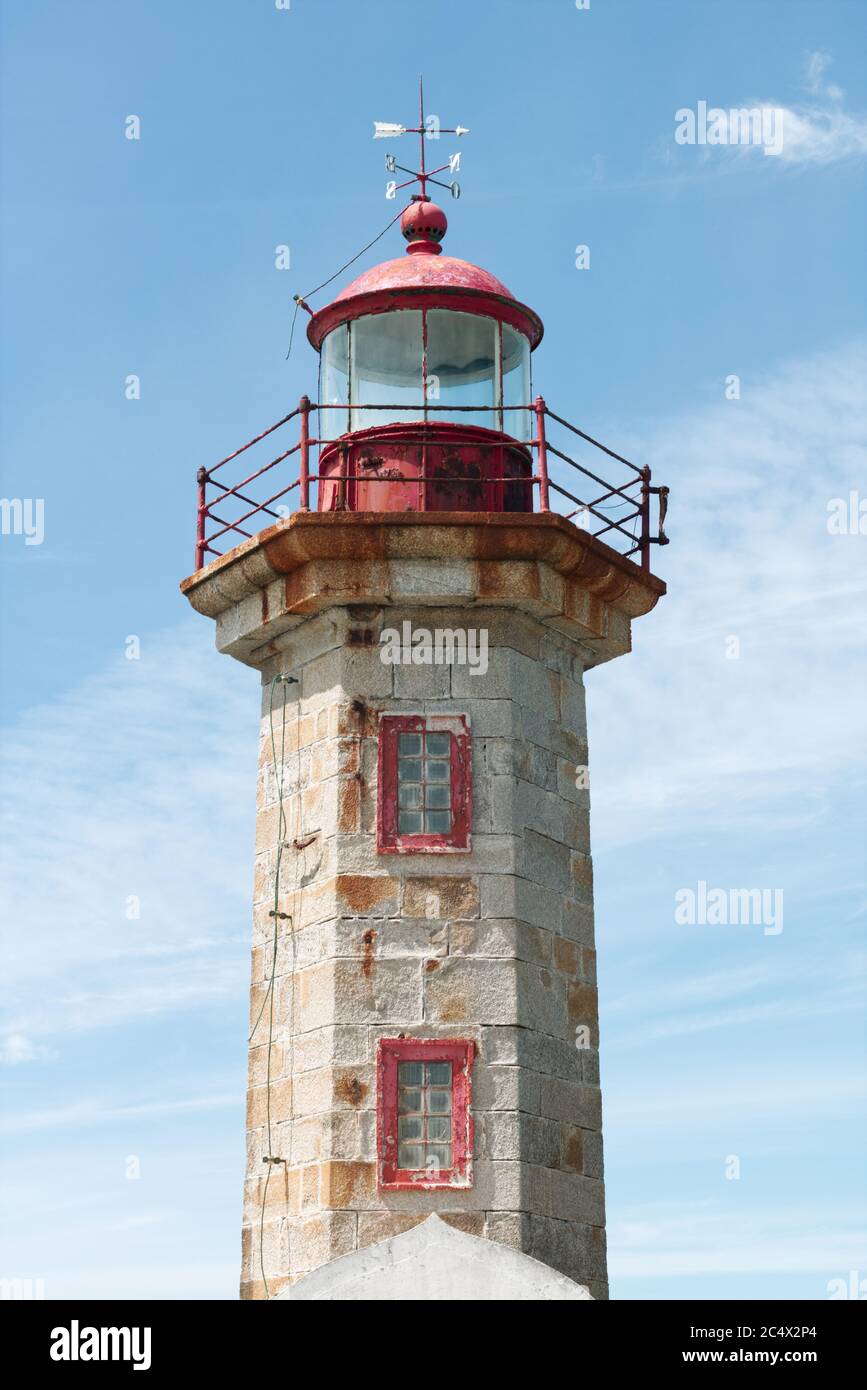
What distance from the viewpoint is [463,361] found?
16.0 metres

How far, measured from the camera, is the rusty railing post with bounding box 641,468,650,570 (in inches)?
630

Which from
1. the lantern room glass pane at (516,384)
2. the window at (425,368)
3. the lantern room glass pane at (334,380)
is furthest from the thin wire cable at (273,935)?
the lantern room glass pane at (516,384)

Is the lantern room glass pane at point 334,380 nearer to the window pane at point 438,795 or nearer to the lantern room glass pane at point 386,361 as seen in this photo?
the lantern room glass pane at point 386,361

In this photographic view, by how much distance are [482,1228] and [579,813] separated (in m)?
3.31

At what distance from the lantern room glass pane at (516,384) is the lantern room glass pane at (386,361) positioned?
73 centimetres

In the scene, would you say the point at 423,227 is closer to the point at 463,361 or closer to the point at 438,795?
the point at 463,361

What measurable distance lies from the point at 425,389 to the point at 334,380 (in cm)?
88

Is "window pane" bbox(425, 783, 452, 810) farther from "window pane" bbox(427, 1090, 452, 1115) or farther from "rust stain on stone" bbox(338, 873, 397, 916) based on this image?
"window pane" bbox(427, 1090, 452, 1115)

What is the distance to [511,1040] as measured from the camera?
553 inches

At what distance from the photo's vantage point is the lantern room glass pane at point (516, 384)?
1594cm

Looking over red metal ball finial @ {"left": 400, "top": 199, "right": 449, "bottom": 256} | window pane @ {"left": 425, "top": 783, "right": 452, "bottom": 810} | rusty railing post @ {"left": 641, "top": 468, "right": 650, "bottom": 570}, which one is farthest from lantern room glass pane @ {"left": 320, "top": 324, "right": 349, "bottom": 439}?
window pane @ {"left": 425, "top": 783, "right": 452, "bottom": 810}

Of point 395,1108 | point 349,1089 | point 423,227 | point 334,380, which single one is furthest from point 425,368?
point 395,1108
